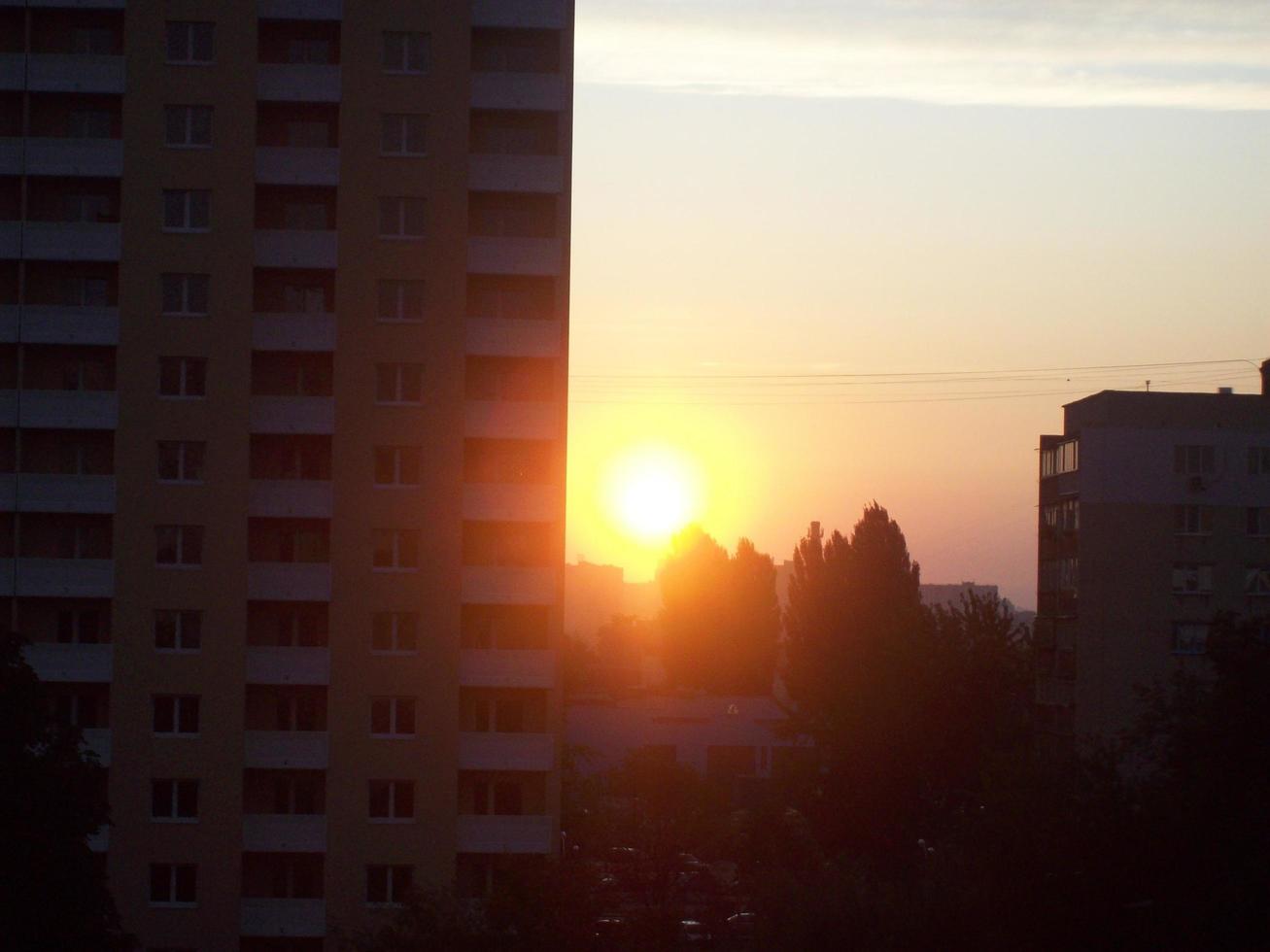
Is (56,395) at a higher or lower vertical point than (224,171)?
lower

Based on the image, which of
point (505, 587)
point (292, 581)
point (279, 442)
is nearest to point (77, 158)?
point (279, 442)

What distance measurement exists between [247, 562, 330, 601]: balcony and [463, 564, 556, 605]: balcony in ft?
10.8

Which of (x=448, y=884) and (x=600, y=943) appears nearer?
(x=600, y=943)

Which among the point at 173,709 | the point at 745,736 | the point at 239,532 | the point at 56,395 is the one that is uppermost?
the point at 56,395

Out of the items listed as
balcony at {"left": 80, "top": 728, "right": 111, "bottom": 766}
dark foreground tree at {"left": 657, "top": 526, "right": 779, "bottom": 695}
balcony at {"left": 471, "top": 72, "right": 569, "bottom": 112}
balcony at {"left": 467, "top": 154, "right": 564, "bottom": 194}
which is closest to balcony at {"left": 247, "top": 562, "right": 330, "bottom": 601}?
balcony at {"left": 80, "top": 728, "right": 111, "bottom": 766}

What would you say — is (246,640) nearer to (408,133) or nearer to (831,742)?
(408,133)

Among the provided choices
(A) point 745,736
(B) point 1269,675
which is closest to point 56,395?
(B) point 1269,675

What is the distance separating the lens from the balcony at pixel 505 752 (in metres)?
34.7

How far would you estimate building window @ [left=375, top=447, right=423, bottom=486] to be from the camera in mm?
34938

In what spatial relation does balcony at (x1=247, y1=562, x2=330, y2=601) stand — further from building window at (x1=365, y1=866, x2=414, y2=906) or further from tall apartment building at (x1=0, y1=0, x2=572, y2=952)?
building window at (x1=365, y1=866, x2=414, y2=906)

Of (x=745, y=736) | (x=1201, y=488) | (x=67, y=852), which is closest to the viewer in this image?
(x=67, y=852)

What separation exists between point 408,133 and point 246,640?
40.9 ft

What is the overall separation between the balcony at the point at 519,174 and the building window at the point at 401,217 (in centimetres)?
142

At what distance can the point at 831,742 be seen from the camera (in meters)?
47.1
